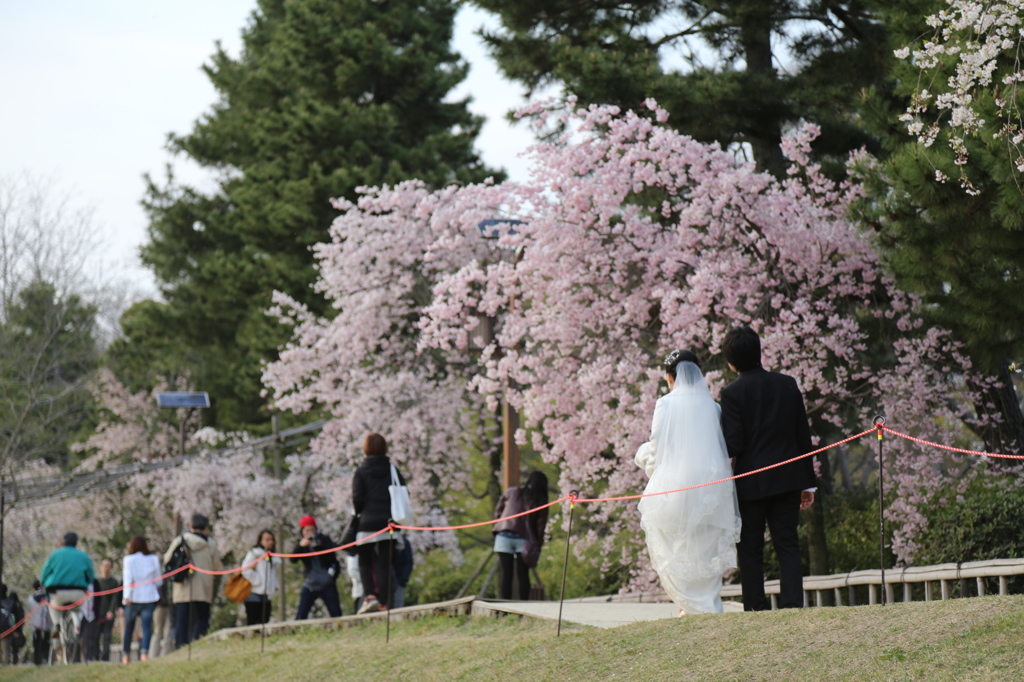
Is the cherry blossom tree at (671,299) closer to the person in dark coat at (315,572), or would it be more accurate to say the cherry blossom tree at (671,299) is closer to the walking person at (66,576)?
the person in dark coat at (315,572)

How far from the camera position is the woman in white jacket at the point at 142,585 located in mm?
11492

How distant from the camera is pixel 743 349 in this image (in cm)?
640

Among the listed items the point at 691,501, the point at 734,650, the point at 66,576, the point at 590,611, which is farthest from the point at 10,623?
the point at 734,650

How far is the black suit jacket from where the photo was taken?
614 centimetres

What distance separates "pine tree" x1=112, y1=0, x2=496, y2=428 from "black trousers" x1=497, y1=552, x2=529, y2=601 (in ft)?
40.6

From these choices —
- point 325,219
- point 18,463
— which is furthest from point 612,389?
point 18,463

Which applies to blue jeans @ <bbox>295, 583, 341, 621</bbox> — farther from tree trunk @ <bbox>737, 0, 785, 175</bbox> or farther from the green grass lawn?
tree trunk @ <bbox>737, 0, 785, 175</bbox>

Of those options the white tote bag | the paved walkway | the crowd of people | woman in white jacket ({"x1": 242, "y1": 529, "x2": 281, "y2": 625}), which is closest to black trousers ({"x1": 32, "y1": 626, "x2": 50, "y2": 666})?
the crowd of people

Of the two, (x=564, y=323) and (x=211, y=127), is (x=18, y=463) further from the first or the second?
(x=564, y=323)

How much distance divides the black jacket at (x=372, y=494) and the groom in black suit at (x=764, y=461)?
159 inches

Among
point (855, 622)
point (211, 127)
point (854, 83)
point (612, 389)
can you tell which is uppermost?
point (211, 127)

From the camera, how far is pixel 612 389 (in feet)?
32.5

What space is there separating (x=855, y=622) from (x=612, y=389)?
197 inches

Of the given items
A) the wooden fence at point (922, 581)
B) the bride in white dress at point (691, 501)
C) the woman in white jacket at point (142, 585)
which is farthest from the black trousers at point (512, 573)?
the woman in white jacket at point (142, 585)
